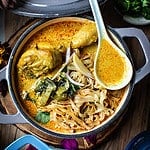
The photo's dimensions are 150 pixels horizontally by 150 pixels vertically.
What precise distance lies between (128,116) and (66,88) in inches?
8.2

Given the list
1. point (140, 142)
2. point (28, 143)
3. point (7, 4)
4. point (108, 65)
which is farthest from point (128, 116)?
point (7, 4)

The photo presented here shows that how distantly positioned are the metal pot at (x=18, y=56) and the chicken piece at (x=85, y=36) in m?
0.03

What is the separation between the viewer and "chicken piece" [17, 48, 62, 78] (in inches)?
58.8

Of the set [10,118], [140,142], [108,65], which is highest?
[108,65]

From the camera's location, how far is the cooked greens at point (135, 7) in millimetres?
1584

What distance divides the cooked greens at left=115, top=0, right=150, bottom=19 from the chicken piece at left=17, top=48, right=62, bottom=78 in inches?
9.1

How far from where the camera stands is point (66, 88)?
1.51 m

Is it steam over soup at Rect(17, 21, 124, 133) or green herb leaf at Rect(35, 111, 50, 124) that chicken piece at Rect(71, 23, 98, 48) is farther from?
green herb leaf at Rect(35, 111, 50, 124)

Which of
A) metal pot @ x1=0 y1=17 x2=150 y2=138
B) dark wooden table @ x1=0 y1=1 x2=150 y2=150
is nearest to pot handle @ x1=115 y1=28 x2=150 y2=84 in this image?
metal pot @ x1=0 y1=17 x2=150 y2=138

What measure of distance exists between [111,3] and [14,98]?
39 cm

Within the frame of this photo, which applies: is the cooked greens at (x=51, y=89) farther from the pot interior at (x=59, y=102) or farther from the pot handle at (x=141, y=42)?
the pot handle at (x=141, y=42)

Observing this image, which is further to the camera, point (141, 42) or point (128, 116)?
point (128, 116)

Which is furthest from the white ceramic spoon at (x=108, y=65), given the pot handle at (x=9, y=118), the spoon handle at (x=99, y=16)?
the pot handle at (x=9, y=118)

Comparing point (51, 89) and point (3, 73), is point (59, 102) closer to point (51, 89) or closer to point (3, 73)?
point (51, 89)
